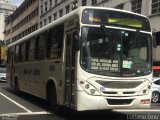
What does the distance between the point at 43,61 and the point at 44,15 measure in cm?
5726

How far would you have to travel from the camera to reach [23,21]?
93.0 metres

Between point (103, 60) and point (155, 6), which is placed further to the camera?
point (155, 6)

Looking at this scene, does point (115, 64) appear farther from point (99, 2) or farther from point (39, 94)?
point (99, 2)

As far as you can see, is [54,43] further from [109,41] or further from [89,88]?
[89,88]

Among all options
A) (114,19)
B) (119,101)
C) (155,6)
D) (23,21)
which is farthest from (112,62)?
(23,21)

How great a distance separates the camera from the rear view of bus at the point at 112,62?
11070 millimetres

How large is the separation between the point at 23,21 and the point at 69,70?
82523 mm

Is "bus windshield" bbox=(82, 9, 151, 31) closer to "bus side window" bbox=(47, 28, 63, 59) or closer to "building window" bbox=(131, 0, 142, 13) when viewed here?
"bus side window" bbox=(47, 28, 63, 59)

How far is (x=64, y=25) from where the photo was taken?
1266 cm

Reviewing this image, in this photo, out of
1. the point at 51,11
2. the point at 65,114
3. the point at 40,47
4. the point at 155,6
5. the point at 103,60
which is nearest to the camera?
the point at 103,60

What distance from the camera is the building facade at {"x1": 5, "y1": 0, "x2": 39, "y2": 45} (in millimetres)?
80325

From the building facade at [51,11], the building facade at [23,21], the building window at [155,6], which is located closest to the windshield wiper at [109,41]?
the building facade at [51,11]

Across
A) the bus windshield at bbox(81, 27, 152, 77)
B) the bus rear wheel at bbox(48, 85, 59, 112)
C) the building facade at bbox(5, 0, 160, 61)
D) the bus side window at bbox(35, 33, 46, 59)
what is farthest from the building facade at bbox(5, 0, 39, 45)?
the bus windshield at bbox(81, 27, 152, 77)

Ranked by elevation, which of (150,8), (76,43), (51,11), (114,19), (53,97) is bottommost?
(53,97)
